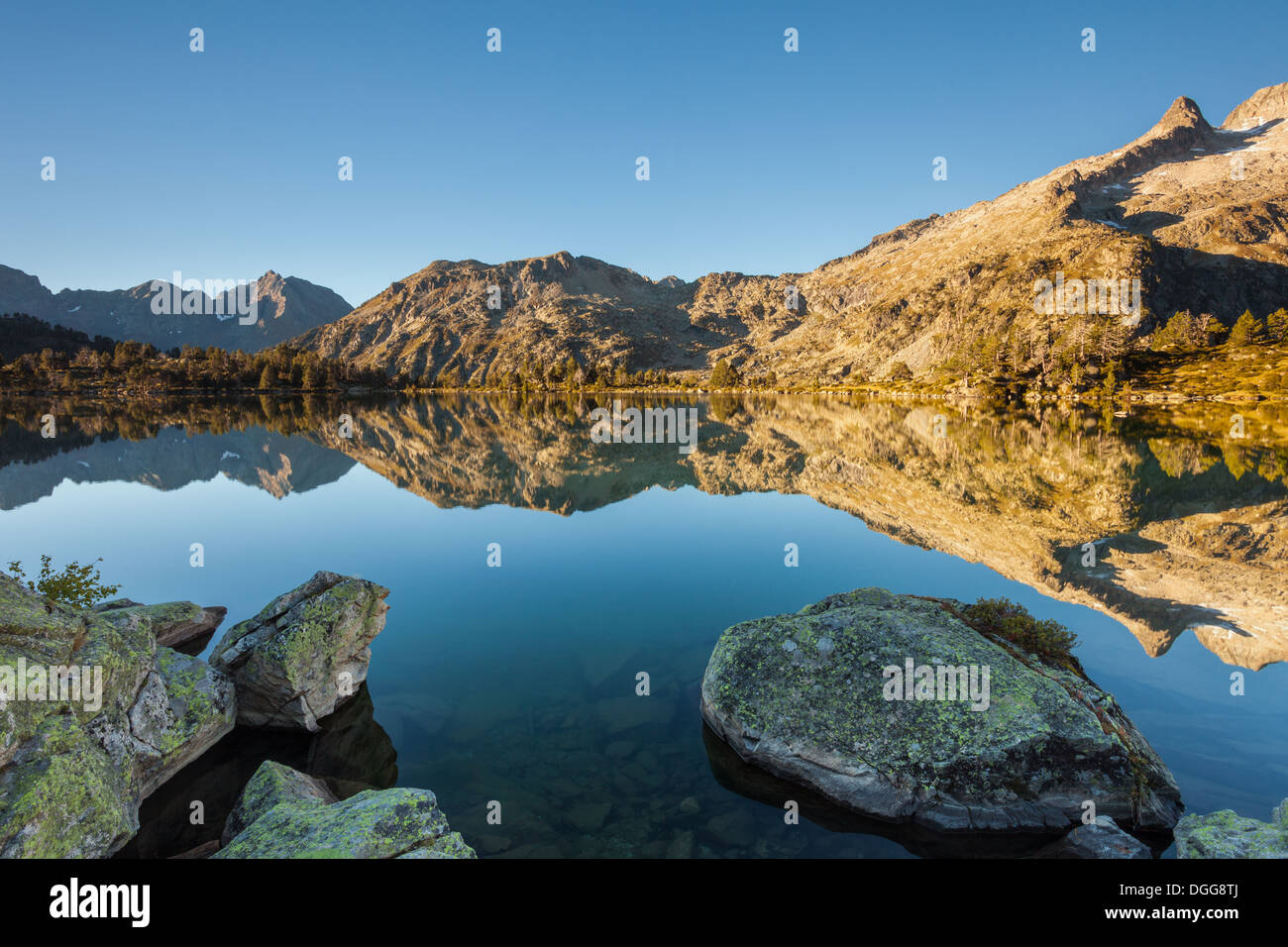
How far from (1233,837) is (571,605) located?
58.9ft

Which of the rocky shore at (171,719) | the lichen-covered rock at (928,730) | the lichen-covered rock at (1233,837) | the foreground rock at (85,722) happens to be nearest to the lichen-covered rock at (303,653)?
the rocky shore at (171,719)

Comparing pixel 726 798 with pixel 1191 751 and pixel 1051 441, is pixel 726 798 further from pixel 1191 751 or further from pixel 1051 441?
pixel 1051 441

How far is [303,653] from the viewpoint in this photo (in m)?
14.1

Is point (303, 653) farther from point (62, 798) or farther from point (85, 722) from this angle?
point (62, 798)

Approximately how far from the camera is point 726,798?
11422mm

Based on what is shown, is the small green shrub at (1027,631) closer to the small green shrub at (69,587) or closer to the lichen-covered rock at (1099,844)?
the lichen-covered rock at (1099,844)

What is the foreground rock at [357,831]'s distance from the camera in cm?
773

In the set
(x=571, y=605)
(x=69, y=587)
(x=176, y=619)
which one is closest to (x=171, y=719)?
(x=176, y=619)

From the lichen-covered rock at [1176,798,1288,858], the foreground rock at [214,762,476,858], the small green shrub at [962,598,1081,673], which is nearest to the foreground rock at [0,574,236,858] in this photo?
the foreground rock at [214,762,476,858]

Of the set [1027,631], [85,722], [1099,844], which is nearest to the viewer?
[1099,844]

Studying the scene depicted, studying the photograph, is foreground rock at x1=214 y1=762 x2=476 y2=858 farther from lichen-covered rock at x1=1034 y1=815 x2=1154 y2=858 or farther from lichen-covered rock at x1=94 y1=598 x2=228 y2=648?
lichen-covered rock at x1=94 y1=598 x2=228 y2=648

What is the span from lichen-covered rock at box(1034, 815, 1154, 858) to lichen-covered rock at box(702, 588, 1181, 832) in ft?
2.70

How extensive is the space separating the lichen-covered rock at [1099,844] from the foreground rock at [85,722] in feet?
56.1
